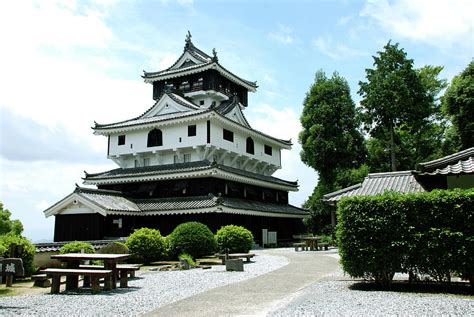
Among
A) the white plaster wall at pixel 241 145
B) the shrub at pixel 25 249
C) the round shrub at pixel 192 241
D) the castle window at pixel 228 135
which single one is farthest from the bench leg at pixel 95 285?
the castle window at pixel 228 135

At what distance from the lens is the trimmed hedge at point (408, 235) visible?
Answer: 11.0 metres

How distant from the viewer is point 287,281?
14.3m

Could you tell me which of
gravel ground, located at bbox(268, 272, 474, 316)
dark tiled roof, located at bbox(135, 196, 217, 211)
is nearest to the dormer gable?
dark tiled roof, located at bbox(135, 196, 217, 211)

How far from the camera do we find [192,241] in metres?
23.4

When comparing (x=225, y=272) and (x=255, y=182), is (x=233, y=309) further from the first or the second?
(x=255, y=182)

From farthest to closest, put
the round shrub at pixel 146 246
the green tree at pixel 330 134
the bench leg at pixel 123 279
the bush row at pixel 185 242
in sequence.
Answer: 1. the green tree at pixel 330 134
2. the bush row at pixel 185 242
3. the round shrub at pixel 146 246
4. the bench leg at pixel 123 279

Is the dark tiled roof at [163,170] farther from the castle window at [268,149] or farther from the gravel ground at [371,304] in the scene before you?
the gravel ground at [371,304]

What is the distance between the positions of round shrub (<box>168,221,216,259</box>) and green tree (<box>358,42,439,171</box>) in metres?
21.2

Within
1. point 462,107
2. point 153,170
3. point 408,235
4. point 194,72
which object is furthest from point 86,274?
point 194,72

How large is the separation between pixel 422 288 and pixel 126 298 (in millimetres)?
8320

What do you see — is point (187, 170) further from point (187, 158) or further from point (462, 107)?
point (462, 107)

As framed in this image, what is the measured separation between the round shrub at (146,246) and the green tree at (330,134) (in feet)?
83.6

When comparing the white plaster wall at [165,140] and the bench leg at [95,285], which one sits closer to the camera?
the bench leg at [95,285]

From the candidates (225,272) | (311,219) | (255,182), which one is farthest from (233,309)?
(311,219)
